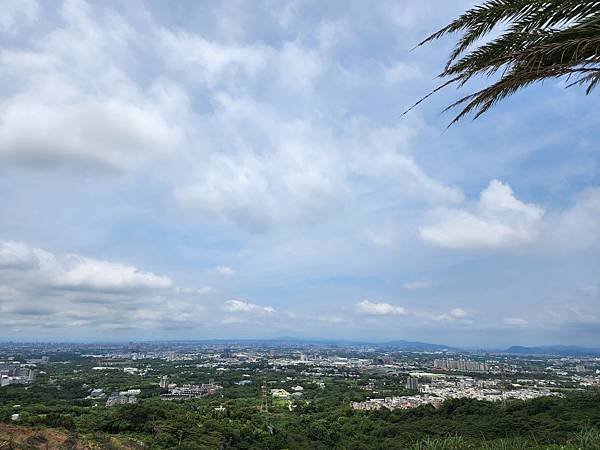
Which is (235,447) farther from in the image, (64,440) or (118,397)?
(118,397)

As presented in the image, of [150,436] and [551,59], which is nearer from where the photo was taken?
[551,59]

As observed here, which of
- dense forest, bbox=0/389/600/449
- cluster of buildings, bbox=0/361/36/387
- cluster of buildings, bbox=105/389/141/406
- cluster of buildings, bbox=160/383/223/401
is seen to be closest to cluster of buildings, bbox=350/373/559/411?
dense forest, bbox=0/389/600/449

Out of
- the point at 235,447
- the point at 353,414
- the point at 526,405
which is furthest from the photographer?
the point at 353,414

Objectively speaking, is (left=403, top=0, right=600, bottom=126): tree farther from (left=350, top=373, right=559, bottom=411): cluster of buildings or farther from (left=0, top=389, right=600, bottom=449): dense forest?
(left=350, top=373, right=559, bottom=411): cluster of buildings

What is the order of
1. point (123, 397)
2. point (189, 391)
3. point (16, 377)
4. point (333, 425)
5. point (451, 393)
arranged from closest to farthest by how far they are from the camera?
point (333, 425) → point (123, 397) → point (451, 393) → point (189, 391) → point (16, 377)

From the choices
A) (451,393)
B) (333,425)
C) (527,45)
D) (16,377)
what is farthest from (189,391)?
(527,45)

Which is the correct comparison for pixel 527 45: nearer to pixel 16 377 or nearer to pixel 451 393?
pixel 451 393

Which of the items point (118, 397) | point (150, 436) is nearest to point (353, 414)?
point (150, 436)


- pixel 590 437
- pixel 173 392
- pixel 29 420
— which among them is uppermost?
pixel 590 437

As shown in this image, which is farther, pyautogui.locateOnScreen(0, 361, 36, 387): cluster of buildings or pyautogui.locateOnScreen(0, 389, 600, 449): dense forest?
pyautogui.locateOnScreen(0, 361, 36, 387): cluster of buildings
